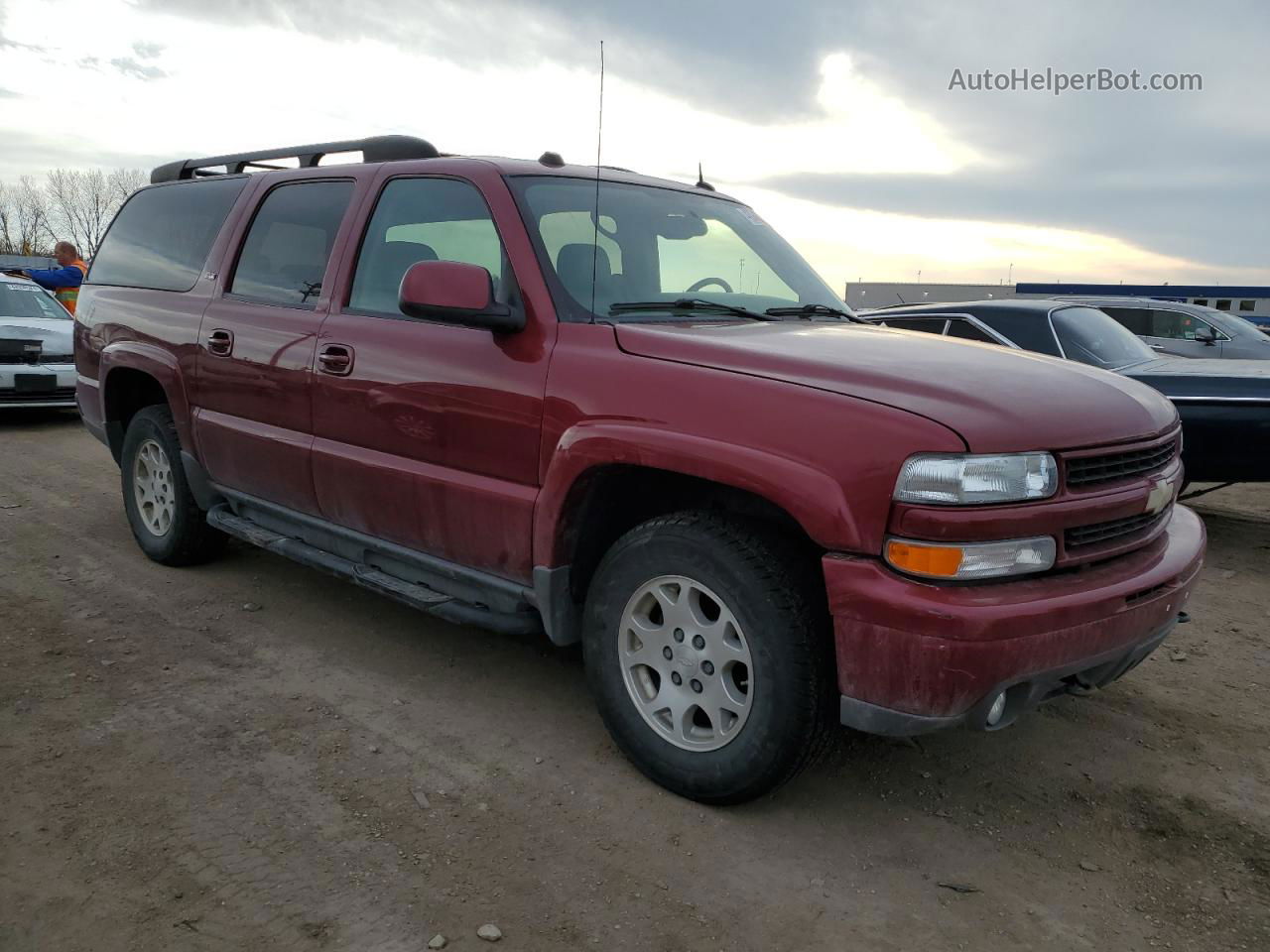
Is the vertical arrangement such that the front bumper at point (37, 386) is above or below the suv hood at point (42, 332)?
below

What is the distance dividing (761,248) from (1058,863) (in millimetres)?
2556

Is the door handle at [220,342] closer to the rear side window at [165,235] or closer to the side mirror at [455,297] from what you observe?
the rear side window at [165,235]

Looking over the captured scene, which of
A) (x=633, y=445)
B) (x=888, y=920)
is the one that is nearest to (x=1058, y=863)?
(x=888, y=920)

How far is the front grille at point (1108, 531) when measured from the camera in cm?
255

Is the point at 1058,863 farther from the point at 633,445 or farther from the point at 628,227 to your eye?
the point at 628,227

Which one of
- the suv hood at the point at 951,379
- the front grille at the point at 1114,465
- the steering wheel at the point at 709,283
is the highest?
the steering wheel at the point at 709,283

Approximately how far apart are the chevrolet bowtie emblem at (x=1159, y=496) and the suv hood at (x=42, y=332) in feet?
34.4

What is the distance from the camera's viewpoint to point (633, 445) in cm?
279

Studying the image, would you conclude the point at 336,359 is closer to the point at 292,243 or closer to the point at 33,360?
the point at 292,243

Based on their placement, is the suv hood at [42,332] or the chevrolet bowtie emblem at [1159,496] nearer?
the chevrolet bowtie emblem at [1159,496]

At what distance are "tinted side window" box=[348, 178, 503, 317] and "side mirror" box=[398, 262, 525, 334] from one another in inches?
13.4

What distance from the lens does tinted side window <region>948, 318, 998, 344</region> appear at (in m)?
6.73

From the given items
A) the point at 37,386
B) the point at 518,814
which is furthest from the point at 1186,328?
the point at 37,386

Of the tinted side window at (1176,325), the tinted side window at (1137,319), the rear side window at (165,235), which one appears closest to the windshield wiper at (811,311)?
the rear side window at (165,235)
